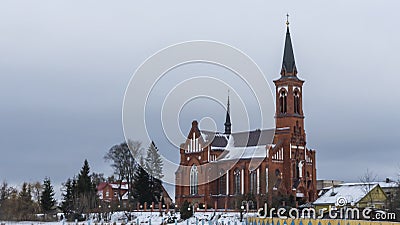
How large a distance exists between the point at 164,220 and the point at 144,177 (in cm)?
2060

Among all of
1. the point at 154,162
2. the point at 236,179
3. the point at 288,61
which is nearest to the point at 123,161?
the point at 154,162

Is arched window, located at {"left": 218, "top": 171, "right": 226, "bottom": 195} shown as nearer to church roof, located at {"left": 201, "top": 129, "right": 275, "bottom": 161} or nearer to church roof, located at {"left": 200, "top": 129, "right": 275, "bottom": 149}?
church roof, located at {"left": 201, "top": 129, "right": 275, "bottom": 161}

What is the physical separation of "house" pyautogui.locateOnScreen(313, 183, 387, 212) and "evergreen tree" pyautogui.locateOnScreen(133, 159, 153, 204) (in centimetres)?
2149

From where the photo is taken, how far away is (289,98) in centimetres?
8619

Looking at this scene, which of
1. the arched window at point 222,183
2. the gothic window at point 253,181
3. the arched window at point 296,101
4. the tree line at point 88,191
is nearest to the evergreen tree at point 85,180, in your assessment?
the tree line at point 88,191

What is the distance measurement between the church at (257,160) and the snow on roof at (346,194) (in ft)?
22.9

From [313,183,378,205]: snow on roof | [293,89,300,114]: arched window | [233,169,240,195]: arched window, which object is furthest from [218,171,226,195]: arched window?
[313,183,378,205]: snow on roof

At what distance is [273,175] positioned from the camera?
80.8 meters

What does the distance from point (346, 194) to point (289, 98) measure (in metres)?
19.1

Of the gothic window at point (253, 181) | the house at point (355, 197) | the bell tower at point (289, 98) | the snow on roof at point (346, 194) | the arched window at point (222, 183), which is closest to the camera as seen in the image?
the house at point (355, 197)

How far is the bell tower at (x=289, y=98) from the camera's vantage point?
85312 mm

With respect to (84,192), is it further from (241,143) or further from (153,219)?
(241,143)

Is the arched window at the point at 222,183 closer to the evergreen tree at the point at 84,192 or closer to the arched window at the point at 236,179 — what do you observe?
the arched window at the point at 236,179

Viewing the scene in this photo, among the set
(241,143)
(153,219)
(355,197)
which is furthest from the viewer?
(241,143)
